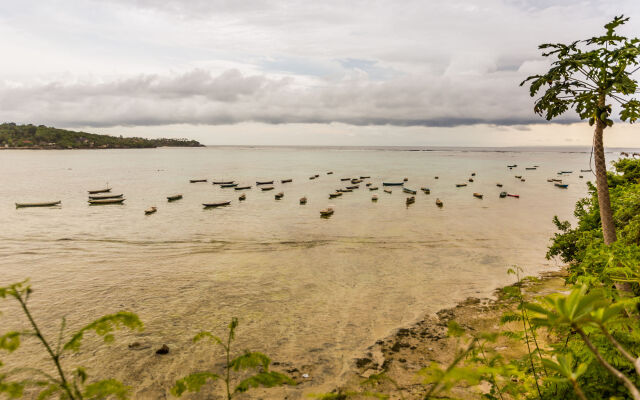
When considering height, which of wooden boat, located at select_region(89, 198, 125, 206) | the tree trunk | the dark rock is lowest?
the dark rock

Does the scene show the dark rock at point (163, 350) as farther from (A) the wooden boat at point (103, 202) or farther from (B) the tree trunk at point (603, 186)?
(A) the wooden boat at point (103, 202)

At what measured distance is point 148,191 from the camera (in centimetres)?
5572

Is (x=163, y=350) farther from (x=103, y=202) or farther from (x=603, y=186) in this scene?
(x=103, y=202)

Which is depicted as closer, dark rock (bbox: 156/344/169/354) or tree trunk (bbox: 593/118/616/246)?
tree trunk (bbox: 593/118/616/246)

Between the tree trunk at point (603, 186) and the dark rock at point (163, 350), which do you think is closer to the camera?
the tree trunk at point (603, 186)

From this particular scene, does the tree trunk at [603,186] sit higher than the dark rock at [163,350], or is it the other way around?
the tree trunk at [603,186]

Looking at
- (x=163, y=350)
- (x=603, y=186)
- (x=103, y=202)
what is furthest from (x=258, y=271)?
(x=103, y=202)

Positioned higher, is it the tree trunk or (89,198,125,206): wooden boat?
the tree trunk

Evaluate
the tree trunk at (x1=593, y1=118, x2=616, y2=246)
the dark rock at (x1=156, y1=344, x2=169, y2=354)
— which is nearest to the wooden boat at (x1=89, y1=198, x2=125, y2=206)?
the dark rock at (x1=156, y1=344, x2=169, y2=354)

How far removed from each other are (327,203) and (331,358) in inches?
1318

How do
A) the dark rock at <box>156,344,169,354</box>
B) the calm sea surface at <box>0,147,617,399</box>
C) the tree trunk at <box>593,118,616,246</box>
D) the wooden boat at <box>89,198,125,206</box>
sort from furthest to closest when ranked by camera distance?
the wooden boat at <box>89,198,125,206</box>
the calm sea surface at <box>0,147,617,399</box>
the dark rock at <box>156,344,169,354</box>
the tree trunk at <box>593,118,616,246</box>

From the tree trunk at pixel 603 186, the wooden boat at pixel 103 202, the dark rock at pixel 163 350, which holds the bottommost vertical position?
the dark rock at pixel 163 350

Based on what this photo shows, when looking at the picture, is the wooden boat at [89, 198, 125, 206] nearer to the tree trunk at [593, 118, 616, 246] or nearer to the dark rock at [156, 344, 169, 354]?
the dark rock at [156, 344, 169, 354]

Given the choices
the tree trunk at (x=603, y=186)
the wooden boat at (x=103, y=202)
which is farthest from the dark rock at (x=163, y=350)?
the wooden boat at (x=103, y=202)
